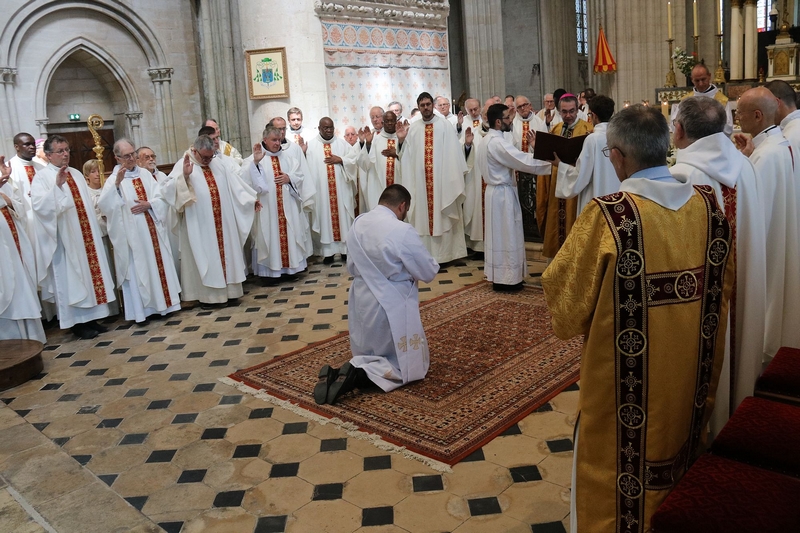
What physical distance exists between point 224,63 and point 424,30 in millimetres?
3682

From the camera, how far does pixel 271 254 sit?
895 cm

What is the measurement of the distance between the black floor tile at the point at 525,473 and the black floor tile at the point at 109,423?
2832mm

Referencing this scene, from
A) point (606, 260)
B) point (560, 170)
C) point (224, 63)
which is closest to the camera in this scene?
point (606, 260)

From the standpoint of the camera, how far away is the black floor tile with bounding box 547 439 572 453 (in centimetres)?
418

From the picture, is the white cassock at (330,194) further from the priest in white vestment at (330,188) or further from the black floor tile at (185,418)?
the black floor tile at (185,418)

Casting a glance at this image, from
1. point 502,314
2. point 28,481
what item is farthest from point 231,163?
point 28,481

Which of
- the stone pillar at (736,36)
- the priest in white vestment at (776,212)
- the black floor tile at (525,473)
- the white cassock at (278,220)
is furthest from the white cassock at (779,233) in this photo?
the stone pillar at (736,36)

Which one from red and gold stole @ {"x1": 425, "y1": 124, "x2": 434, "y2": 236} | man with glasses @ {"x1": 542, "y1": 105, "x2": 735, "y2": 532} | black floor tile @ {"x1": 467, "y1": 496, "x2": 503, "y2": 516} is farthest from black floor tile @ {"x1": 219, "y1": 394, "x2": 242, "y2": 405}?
red and gold stole @ {"x1": 425, "y1": 124, "x2": 434, "y2": 236}

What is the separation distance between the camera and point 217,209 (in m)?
8.12

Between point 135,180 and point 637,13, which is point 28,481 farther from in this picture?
point 637,13

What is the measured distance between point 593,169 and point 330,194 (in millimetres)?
4425

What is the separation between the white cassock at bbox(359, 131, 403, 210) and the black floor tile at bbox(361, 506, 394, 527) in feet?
20.3

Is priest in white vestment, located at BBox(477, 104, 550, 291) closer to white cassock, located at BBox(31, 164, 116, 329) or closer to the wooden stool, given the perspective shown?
white cassock, located at BBox(31, 164, 116, 329)

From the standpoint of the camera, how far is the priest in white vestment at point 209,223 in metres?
7.92
